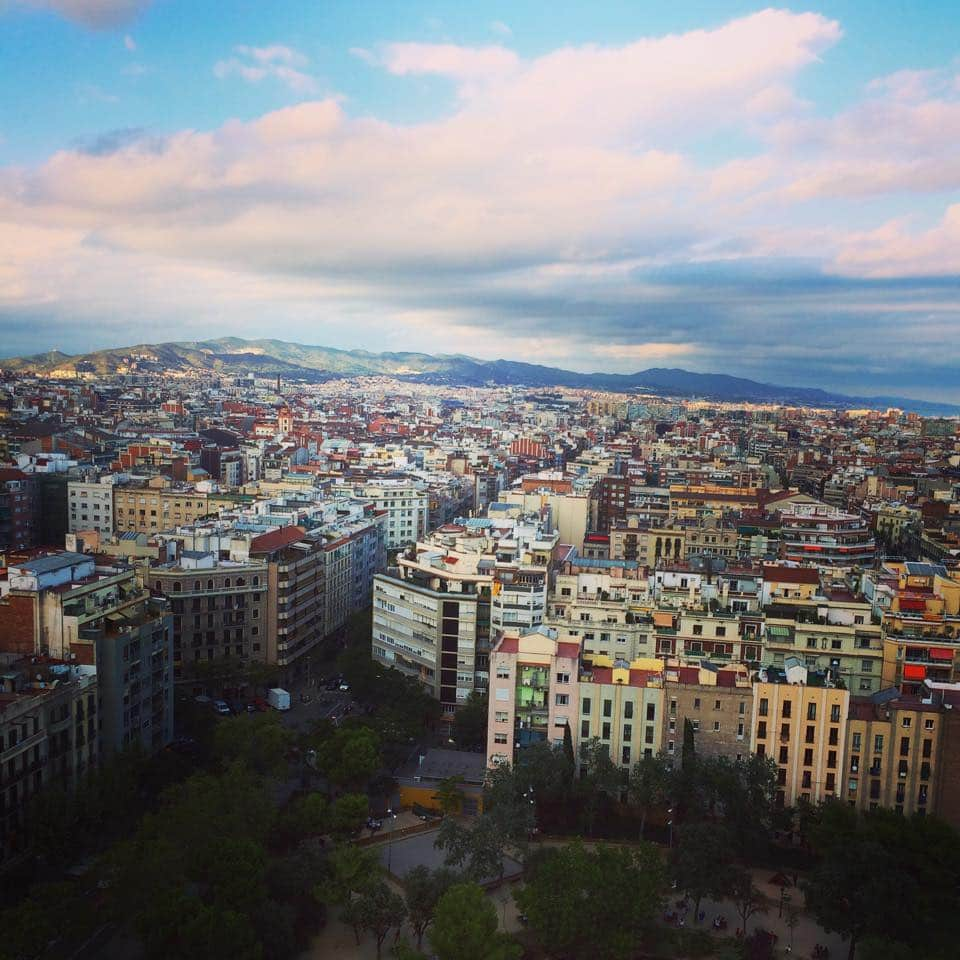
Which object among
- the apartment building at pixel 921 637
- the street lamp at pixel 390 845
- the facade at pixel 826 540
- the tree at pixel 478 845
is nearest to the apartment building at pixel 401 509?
the facade at pixel 826 540

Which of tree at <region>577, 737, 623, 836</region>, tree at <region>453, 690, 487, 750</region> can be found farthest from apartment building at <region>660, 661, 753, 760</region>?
tree at <region>453, 690, 487, 750</region>

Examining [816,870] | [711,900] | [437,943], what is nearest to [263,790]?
[437,943]

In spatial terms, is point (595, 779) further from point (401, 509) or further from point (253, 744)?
point (401, 509)

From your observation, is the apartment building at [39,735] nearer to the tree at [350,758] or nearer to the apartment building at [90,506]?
the tree at [350,758]

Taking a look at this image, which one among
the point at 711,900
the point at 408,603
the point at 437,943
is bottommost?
the point at 711,900

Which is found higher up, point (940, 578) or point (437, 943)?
point (940, 578)

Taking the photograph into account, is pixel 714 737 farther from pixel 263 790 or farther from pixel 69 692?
pixel 69 692
